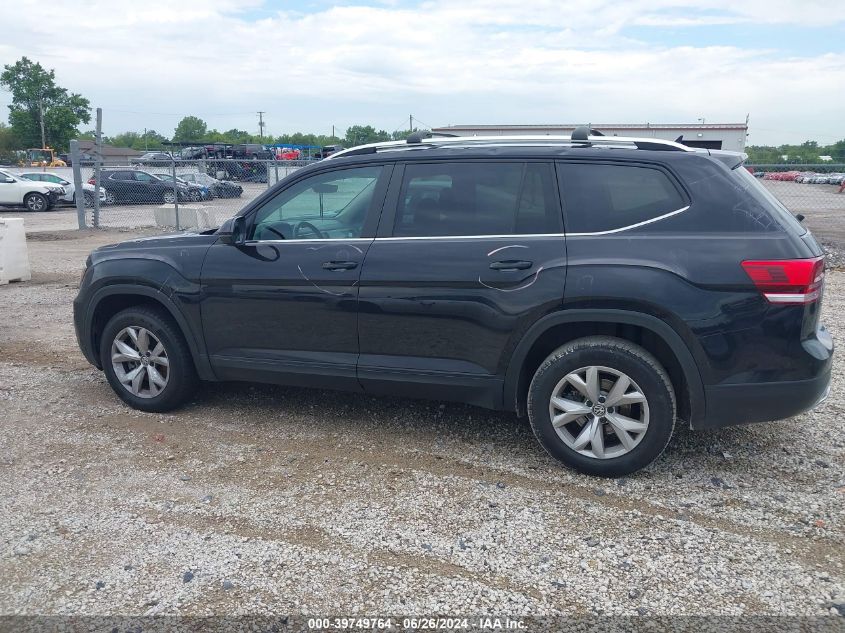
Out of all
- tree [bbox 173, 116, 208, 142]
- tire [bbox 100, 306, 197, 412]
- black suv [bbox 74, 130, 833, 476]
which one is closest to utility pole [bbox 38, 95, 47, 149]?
tree [bbox 173, 116, 208, 142]

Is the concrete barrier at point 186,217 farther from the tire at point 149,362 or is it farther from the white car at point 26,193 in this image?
the tire at point 149,362

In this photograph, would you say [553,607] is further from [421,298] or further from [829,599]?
[421,298]

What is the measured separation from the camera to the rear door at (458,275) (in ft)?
13.4

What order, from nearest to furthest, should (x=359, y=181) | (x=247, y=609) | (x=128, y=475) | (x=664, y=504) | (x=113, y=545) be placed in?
1. (x=247, y=609)
2. (x=113, y=545)
3. (x=664, y=504)
4. (x=128, y=475)
5. (x=359, y=181)

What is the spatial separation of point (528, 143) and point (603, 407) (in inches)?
65.5

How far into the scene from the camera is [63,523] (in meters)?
3.68

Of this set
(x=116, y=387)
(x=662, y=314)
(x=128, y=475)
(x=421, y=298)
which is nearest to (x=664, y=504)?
(x=662, y=314)

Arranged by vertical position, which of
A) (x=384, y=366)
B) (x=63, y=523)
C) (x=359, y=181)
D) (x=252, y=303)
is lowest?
(x=63, y=523)

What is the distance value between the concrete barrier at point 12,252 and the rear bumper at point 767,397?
32.1 ft

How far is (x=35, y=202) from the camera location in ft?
78.8

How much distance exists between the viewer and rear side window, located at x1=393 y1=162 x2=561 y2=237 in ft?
13.8

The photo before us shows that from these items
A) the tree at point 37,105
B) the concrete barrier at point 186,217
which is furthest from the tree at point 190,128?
the concrete barrier at point 186,217

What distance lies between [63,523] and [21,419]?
1.78 metres

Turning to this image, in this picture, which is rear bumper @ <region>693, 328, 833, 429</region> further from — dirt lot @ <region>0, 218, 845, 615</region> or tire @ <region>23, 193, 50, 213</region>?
tire @ <region>23, 193, 50, 213</region>
